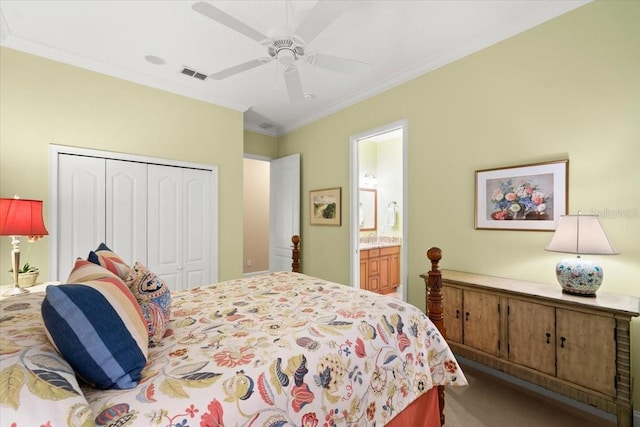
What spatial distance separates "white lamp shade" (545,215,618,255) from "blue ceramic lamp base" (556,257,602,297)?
0.49 feet

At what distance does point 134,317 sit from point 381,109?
127 inches

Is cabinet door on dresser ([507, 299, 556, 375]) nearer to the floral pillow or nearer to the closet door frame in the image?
the floral pillow

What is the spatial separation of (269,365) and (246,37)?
2.58 metres

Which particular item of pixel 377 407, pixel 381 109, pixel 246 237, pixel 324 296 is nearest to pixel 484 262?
pixel 324 296

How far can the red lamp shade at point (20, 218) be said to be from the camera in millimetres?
1875

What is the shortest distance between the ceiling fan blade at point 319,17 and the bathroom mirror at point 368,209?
3.72 metres

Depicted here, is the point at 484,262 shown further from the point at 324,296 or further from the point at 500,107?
the point at 324,296

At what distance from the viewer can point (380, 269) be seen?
187 inches

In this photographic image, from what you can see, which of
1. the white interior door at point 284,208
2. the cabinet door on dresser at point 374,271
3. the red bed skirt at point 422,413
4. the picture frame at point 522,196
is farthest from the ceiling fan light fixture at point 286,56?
the cabinet door on dresser at point 374,271

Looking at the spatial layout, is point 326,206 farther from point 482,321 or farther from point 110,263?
point 110,263

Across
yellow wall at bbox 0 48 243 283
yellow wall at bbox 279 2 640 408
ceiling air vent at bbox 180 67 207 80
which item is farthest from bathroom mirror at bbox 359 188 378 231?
ceiling air vent at bbox 180 67 207 80

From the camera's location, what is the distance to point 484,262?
98.0 inches

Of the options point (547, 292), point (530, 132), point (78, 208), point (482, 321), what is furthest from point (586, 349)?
point (78, 208)

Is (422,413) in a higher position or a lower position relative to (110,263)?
lower
